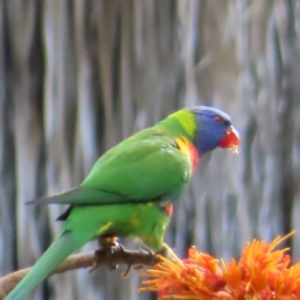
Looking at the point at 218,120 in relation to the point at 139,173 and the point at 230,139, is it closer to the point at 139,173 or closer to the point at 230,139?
the point at 230,139

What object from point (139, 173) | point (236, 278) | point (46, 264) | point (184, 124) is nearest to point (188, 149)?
point (184, 124)

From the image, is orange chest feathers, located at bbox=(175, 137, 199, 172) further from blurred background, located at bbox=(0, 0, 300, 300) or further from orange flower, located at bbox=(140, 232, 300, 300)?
orange flower, located at bbox=(140, 232, 300, 300)

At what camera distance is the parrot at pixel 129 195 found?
1.07 meters

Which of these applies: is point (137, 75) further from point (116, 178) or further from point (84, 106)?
→ point (116, 178)

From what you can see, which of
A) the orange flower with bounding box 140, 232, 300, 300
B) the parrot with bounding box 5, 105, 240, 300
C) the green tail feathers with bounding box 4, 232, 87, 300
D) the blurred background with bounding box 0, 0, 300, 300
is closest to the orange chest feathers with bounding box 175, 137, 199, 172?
the parrot with bounding box 5, 105, 240, 300

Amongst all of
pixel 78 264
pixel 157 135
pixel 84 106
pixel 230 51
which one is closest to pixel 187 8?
pixel 230 51

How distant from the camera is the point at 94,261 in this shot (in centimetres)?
111

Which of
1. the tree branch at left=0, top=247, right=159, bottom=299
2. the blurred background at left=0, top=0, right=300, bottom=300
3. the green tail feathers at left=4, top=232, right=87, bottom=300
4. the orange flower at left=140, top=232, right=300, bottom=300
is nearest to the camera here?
the orange flower at left=140, top=232, right=300, bottom=300

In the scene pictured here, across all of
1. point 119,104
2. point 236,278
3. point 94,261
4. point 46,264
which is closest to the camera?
point 236,278

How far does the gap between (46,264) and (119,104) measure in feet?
2.41

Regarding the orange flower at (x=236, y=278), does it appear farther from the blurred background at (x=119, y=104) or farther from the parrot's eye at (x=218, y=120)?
the blurred background at (x=119, y=104)

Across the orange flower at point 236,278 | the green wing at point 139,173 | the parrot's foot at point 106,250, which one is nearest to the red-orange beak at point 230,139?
the green wing at point 139,173

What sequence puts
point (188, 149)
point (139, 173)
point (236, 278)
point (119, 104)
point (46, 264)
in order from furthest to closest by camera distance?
point (119, 104)
point (188, 149)
point (139, 173)
point (46, 264)
point (236, 278)

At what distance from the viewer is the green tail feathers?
3.04 ft
